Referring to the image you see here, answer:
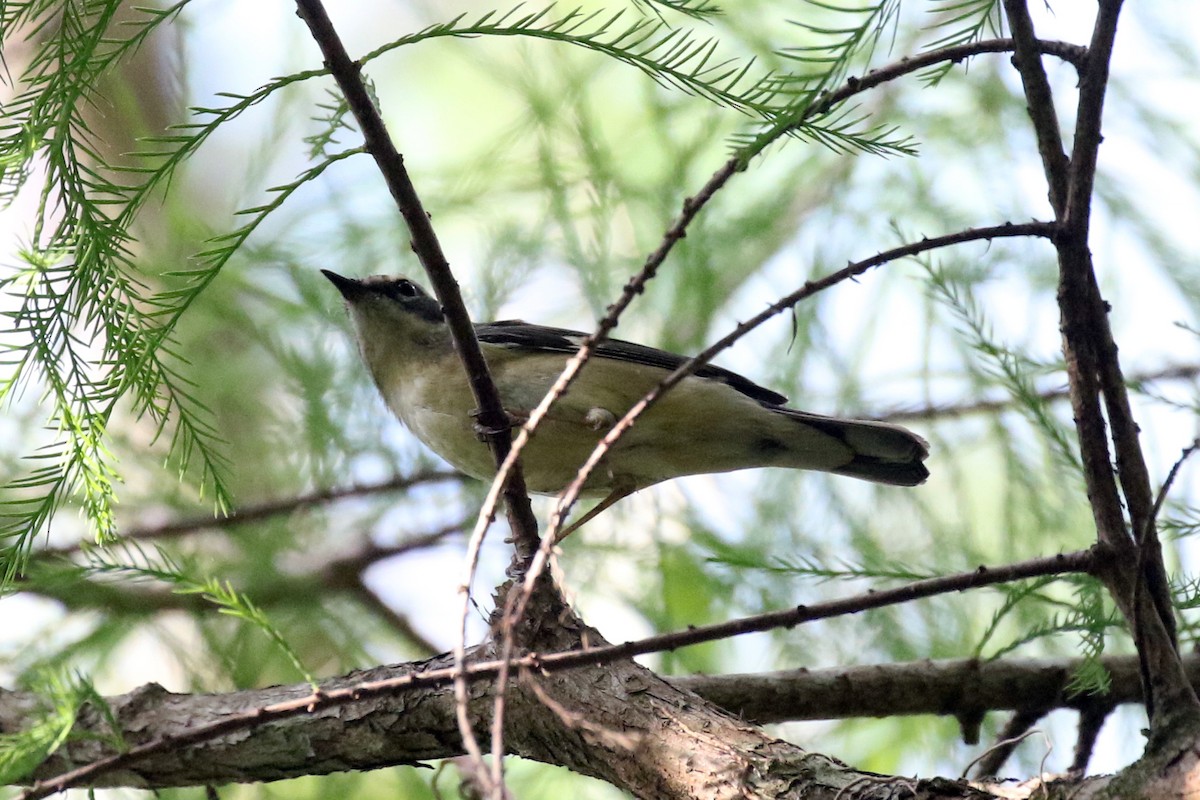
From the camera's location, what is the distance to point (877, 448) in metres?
4.56

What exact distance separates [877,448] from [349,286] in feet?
7.75

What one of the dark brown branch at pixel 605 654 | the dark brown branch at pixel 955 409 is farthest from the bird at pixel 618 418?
the dark brown branch at pixel 605 654

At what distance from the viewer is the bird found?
4.43m

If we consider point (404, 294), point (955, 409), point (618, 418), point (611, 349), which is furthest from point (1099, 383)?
point (404, 294)

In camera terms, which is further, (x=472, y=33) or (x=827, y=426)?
(x=827, y=426)

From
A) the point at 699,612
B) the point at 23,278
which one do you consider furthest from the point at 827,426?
the point at 23,278

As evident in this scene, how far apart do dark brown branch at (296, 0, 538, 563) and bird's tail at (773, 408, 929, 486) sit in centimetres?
147

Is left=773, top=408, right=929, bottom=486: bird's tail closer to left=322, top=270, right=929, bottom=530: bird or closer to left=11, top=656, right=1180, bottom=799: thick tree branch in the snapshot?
left=322, top=270, right=929, bottom=530: bird

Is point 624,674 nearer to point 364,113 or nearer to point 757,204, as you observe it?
point 364,113

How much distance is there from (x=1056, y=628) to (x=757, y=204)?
10.6 feet

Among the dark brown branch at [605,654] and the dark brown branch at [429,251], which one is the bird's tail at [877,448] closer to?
the dark brown branch at [429,251]

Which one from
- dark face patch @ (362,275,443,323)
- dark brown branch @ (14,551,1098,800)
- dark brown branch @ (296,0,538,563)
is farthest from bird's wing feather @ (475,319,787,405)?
dark brown branch @ (14,551,1098,800)

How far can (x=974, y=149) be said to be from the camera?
18.3 ft

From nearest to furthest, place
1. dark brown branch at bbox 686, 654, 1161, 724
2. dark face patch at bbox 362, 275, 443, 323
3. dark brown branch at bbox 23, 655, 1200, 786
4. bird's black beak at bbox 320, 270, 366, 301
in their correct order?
dark brown branch at bbox 23, 655, 1200, 786
dark brown branch at bbox 686, 654, 1161, 724
bird's black beak at bbox 320, 270, 366, 301
dark face patch at bbox 362, 275, 443, 323
